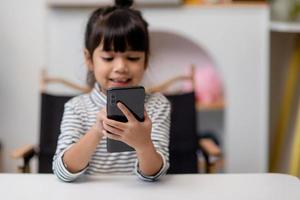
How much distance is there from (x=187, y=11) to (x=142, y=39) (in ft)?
2.84

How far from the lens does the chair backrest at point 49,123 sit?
1671 mm

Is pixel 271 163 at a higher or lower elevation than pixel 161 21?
lower

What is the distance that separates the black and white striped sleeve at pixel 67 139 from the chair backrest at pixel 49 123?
1.51ft

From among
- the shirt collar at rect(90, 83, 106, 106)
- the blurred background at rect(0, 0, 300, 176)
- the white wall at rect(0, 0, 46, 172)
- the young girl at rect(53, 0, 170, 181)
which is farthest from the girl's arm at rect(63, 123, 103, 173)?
the white wall at rect(0, 0, 46, 172)

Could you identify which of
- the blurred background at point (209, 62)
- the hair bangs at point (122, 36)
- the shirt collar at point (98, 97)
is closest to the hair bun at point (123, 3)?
the hair bangs at point (122, 36)

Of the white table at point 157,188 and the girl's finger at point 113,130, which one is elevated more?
the girl's finger at point 113,130

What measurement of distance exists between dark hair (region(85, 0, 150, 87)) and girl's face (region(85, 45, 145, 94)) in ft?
0.05

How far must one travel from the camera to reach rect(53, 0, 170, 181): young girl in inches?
41.2

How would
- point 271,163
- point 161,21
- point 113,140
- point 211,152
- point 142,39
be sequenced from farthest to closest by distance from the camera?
1. point 271,163
2. point 161,21
3. point 211,152
4. point 142,39
5. point 113,140

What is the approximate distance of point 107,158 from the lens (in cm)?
123

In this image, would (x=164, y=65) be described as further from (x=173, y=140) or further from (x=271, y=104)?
(x=173, y=140)

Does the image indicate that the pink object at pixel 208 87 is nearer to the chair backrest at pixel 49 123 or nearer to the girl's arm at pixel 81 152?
the chair backrest at pixel 49 123

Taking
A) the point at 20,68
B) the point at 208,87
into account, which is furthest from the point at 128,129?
the point at 20,68

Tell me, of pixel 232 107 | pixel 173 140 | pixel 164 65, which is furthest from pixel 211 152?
pixel 164 65
